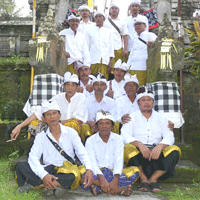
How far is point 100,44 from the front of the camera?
20.9 ft

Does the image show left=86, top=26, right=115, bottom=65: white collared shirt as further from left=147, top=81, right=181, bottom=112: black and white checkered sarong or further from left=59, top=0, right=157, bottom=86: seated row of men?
left=147, top=81, right=181, bottom=112: black and white checkered sarong

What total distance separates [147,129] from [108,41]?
294cm

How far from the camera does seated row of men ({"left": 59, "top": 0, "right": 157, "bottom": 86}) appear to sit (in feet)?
19.0

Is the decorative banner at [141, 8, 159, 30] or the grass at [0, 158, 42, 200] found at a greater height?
the decorative banner at [141, 8, 159, 30]

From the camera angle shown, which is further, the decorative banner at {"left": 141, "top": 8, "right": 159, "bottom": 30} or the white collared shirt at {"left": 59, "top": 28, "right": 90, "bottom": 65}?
the decorative banner at {"left": 141, "top": 8, "right": 159, "bottom": 30}

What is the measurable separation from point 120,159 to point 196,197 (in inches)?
43.3

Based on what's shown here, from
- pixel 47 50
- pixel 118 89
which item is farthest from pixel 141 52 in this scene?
pixel 47 50

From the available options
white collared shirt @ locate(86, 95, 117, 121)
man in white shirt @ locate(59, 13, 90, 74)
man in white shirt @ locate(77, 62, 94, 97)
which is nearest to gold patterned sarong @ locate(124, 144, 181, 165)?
white collared shirt @ locate(86, 95, 117, 121)

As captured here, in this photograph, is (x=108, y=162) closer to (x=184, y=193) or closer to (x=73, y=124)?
(x=73, y=124)

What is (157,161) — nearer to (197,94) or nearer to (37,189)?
(37,189)

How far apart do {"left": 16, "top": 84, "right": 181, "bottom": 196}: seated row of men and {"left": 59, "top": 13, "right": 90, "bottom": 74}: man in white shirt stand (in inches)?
87.4

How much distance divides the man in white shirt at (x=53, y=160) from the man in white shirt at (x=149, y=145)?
786 mm

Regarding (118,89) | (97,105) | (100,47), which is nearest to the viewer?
(97,105)

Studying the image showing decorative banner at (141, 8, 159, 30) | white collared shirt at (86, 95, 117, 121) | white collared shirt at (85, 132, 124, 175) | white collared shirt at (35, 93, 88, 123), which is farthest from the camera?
decorative banner at (141, 8, 159, 30)
